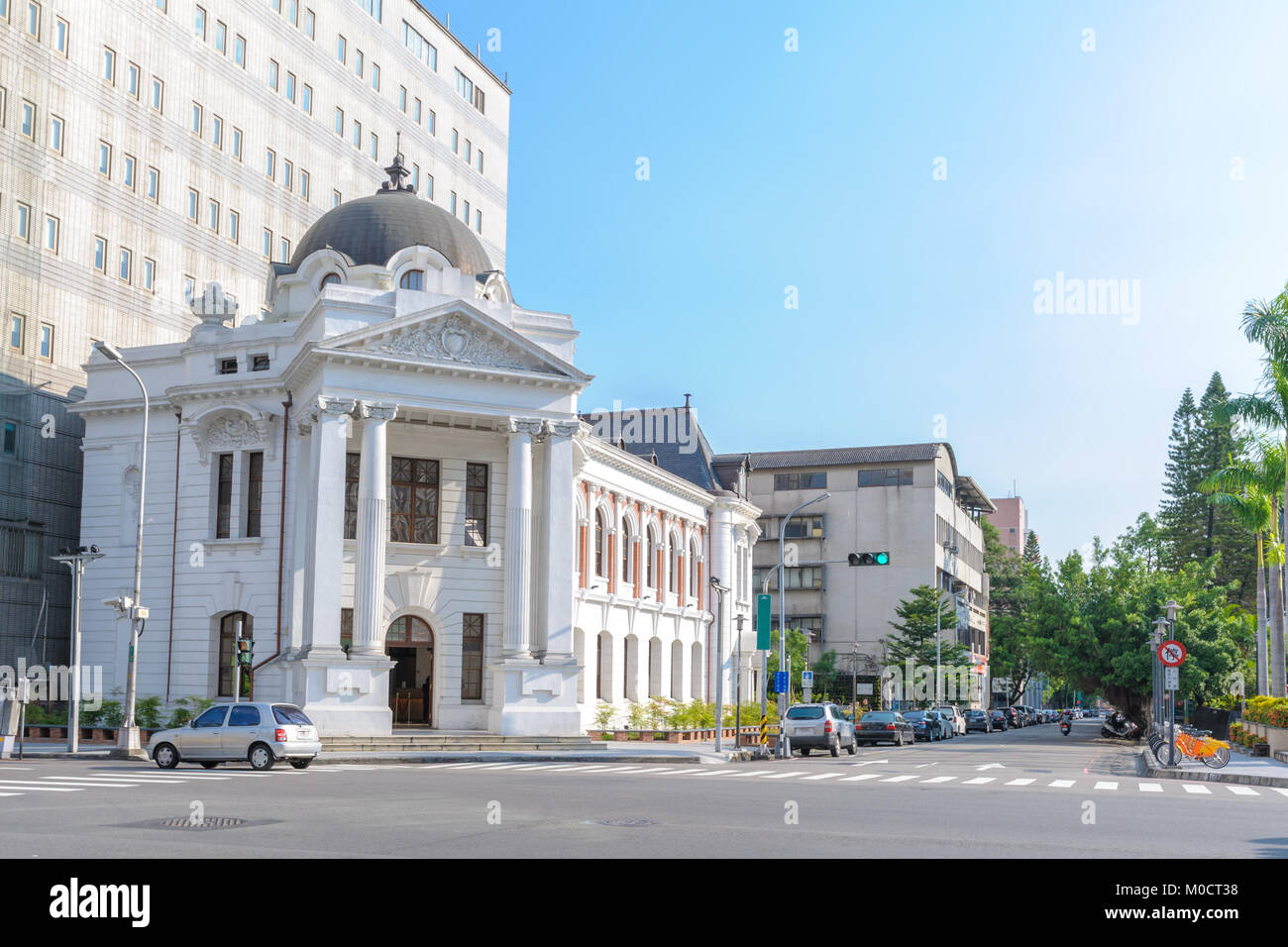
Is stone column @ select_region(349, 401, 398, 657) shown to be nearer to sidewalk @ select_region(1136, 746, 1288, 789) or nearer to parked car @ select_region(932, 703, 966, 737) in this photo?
sidewalk @ select_region(1136, 746, 1288, 789)

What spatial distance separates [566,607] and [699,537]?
971 inches

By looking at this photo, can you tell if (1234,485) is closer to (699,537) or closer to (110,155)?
(699,537)

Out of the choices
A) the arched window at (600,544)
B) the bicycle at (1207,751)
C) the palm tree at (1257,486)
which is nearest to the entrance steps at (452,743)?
the arched window at (600,544)

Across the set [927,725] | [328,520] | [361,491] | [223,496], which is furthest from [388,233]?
[927,725]

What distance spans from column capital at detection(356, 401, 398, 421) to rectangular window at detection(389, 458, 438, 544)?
3.41 m

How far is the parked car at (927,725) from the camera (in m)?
58.3

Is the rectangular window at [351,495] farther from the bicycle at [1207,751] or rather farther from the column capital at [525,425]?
the bicycle at [1207,751]

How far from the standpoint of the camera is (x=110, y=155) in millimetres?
50438

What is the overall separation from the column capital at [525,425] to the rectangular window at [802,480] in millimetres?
54978

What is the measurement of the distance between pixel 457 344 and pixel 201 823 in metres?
25.2

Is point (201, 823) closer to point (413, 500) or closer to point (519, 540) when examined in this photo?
point (519, 540)

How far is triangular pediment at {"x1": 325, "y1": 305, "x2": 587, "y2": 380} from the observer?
3772 cm

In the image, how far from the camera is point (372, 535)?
1454 inches

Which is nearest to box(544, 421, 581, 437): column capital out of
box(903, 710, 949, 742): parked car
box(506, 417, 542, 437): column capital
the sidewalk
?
box(506, 417, 542, 437): column capital
